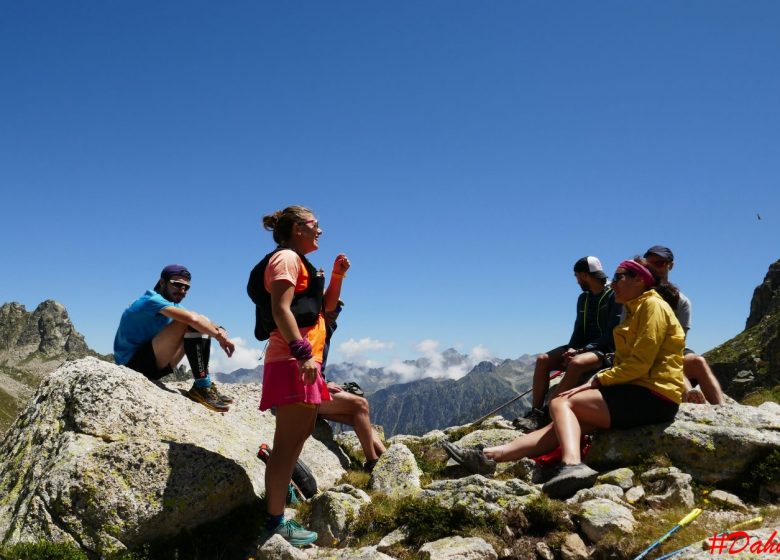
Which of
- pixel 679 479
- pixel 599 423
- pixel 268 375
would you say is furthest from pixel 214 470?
pixel 679 479

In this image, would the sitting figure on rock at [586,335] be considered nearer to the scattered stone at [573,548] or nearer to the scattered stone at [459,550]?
the scattered stone at [573,548]

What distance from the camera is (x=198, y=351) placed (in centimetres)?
1018

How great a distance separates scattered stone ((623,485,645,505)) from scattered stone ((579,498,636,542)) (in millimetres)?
718

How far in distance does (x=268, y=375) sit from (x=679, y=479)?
251 inches

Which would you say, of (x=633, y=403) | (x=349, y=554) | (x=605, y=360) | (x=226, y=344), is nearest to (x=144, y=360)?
(x=226, y=344)

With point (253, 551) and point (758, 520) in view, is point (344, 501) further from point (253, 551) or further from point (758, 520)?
point (758, 520)

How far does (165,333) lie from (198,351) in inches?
27.7

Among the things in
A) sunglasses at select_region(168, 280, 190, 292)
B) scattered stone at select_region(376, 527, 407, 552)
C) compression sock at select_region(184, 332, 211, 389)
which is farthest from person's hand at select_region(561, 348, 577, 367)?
sunglasses at select_region(168, 280, 190, 292)

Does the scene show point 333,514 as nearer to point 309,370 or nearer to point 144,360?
point 309,370

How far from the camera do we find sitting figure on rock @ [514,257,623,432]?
12227 millimetres

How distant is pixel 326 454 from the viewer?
1146 cm

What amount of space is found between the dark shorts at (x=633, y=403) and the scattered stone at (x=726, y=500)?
1508mm

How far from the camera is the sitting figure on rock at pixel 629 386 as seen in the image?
8.77 m

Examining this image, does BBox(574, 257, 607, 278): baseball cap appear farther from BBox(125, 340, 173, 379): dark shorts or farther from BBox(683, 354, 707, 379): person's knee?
BBox(125, 340, 173, 379): dark shorts
